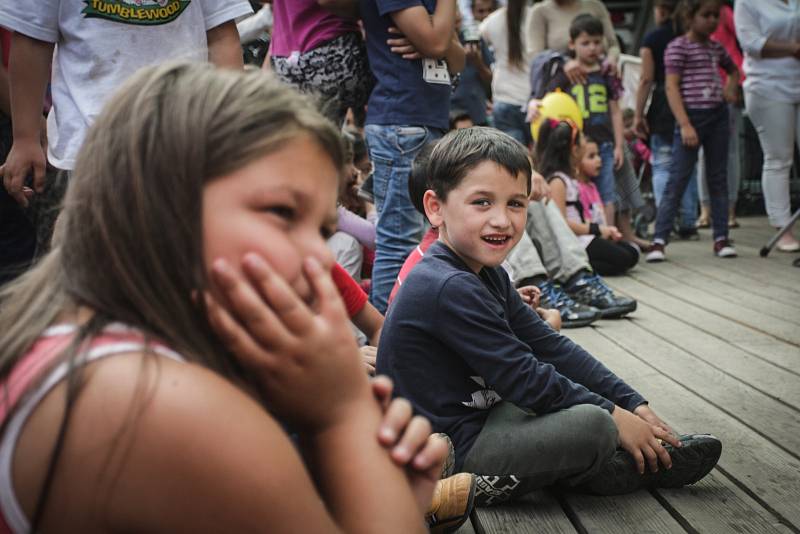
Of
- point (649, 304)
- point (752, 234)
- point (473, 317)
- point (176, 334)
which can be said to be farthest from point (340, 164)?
point (752, 234)

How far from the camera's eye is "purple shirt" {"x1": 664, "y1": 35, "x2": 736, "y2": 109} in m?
5.98

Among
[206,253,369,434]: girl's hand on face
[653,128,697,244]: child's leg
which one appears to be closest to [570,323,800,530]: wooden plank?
[206,253,369,434]: girl's hand on face

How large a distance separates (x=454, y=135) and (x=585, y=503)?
3.55 feet

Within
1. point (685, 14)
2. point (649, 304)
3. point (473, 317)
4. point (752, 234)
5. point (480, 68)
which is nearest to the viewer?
point (473, 317)

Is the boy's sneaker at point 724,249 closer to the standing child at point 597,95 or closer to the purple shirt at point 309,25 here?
the standing child at point 597,95

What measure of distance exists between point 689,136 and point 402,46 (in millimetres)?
3421

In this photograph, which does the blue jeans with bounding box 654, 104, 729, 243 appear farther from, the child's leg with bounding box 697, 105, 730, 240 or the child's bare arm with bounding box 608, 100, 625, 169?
the child's bare arm with bounding box 608, 100, 625, 169

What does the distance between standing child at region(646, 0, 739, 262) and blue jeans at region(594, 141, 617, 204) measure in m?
0.41

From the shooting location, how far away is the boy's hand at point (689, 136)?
235 inches

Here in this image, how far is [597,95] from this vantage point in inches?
237

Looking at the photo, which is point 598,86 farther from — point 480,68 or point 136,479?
point 136,479

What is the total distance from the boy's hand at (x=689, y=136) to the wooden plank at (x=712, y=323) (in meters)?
1.19

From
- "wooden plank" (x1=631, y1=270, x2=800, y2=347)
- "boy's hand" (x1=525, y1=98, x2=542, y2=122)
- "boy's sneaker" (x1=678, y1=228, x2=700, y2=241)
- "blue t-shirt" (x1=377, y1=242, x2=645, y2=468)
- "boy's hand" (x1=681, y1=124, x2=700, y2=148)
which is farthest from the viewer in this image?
"boy's sneaker" (x1=678, y1=228, x2=700, y2=241)

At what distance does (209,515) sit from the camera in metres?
0.87
